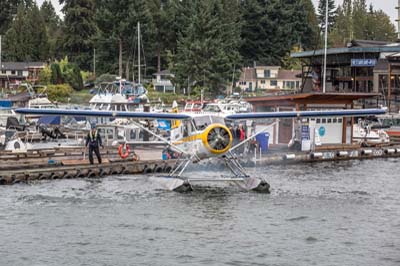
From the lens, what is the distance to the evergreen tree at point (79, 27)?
96.1 meters

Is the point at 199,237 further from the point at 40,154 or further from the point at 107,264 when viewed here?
the point at 40,154

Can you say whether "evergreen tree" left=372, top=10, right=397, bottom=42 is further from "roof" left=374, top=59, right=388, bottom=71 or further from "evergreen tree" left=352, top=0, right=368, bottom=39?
"roof" left=374, top=59, right=388, bottom=71

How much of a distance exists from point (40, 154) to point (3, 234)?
11.6 m

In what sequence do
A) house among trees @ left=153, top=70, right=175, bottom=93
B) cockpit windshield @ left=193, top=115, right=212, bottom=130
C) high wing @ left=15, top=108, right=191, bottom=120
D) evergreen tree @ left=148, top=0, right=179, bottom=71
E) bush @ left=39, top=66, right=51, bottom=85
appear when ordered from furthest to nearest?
house among trees @ left=153, top=70, right=175, bottom=93, evergreen tree @ left=148, top=0, right=179, bottom=71, bush @ left=39, top=66, right=51, bottom=85, high wing @ left=15, top=108, right=191, bottom=120, cockpit windshield @ left=193, top=115, right=212, bottom=130

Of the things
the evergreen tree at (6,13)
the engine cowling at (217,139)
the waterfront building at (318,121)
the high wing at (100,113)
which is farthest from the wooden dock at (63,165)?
the evergreen tree at (6,13)

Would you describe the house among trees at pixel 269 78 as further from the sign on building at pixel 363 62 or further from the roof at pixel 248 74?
the sign on building at pixel 363 62

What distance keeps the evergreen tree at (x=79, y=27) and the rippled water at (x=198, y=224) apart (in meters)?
68.7

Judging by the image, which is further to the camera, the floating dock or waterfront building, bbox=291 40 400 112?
waterfront building, bbox=291 40 400 112

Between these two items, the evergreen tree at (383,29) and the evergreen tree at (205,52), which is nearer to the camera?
the evergreen tree at (205,52)

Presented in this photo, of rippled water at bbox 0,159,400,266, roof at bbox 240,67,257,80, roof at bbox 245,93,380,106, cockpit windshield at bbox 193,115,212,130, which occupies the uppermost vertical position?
roof at bbox 240,67,257,80

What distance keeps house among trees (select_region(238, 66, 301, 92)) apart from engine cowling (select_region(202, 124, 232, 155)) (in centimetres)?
7004

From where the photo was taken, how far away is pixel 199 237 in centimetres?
2039

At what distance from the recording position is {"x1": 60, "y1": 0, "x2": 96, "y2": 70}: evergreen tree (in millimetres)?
96125

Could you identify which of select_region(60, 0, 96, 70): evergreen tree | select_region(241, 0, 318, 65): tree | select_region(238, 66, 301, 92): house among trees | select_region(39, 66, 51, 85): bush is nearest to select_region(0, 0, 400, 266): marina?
select_region(39, 66, 51, 85): bush
